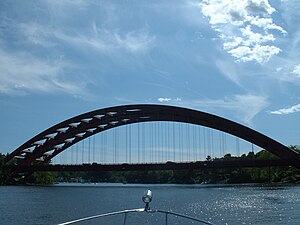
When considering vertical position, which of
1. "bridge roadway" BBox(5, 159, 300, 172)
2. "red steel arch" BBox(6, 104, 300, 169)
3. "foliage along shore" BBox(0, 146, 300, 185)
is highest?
"red steel arch" BBox(6, 104, 300, 169)

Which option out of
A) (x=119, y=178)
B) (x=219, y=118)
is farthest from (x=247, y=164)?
(x=119, y=178)

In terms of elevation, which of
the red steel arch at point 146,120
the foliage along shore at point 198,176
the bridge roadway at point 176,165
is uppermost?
the red steel arch at point 146,120

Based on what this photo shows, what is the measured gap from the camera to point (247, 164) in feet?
213

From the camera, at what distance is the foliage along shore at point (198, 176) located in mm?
82188

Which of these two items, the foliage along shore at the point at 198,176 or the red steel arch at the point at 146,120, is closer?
the red steel arch at the point at 146,120

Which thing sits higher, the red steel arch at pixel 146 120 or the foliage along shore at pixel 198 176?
the red steel arch at pixel 146 120

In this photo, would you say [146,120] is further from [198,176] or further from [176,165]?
[198,176]

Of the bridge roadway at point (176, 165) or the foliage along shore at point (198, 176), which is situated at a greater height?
the bridge roadway at point (176, 165)

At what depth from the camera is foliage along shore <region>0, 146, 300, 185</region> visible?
8219 cm

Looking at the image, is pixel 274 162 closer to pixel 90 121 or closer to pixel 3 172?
pixel 90 121

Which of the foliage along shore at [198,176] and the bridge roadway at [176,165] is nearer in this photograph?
the bridge roadway at [176,165]

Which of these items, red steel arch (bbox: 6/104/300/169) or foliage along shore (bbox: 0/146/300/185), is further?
foliage along shore (bbox: 0/146/300/185)

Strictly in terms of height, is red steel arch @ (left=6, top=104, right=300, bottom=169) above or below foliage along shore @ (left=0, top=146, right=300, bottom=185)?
above

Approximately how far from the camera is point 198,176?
115 m
